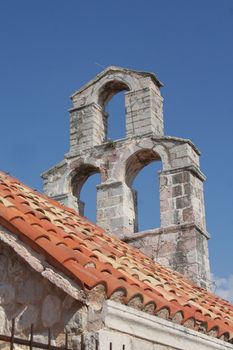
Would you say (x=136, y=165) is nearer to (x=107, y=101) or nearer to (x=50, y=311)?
(x=107, y=101)

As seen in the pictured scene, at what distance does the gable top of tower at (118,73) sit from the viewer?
903 cm

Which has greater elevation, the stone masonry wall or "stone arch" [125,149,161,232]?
"stone arch" [125,149,161,232]

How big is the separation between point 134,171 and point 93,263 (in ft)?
15.9

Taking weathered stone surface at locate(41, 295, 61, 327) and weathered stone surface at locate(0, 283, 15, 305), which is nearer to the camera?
weathered stone surface at locate(41, 295, 61, 327)

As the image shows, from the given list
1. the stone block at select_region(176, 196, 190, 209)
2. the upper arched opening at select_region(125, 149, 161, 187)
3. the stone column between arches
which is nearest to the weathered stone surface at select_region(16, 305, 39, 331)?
the stone column between arches

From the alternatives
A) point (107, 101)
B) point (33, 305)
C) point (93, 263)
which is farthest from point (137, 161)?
point (33, 305)

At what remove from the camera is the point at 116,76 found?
9242 mm

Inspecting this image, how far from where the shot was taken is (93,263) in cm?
421

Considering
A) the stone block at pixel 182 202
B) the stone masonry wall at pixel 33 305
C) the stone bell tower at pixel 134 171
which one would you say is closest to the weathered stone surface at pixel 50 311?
the stone masonry wall at pixel 33 305

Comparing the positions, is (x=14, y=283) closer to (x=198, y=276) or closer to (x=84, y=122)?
(x=198, y=276)

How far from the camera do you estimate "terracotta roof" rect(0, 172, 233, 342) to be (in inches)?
157

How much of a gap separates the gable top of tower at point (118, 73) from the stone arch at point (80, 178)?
1.18 m

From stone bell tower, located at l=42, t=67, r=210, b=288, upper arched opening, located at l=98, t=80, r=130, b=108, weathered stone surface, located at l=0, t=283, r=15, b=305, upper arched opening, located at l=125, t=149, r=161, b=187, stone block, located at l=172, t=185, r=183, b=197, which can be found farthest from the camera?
upper arched opening, located at l=98, t=80, r=130, b=108

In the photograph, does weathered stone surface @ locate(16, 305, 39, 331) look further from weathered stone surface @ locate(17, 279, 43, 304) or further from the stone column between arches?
the stone column between arches
